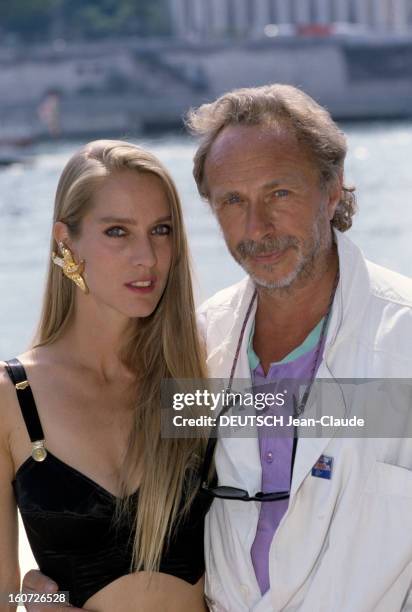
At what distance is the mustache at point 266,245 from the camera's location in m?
2.74

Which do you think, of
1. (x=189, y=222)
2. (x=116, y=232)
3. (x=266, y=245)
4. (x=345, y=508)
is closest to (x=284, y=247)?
(x=266, y=245)

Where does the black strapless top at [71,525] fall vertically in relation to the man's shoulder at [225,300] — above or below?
below

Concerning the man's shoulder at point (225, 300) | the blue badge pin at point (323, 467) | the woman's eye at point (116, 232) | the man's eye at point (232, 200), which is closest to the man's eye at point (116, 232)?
the woman's eye at point (116, 232)

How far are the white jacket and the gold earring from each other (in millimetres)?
509

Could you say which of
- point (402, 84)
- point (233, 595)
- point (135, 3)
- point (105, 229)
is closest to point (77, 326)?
point (105, 229)

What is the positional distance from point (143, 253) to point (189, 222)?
18.4 metres

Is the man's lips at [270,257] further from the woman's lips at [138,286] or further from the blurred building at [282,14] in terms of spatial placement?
the blurred building at [282,14]

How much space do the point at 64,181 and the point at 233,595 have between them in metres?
1.02

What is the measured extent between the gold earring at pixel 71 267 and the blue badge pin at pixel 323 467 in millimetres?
692

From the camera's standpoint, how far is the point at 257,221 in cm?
274

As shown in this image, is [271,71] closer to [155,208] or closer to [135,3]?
[135,3]

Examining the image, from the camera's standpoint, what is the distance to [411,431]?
2.50 metres

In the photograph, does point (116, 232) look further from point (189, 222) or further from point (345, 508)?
point (189, 222)

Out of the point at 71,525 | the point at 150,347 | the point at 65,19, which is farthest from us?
the point at 65,19
